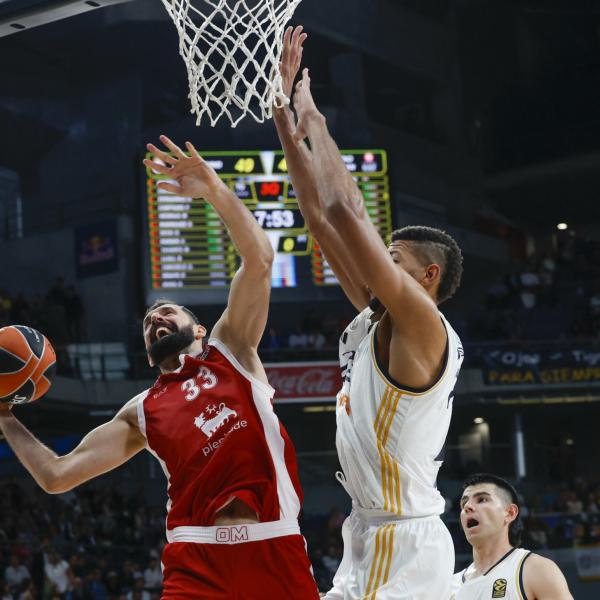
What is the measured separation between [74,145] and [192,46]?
17.2 meters

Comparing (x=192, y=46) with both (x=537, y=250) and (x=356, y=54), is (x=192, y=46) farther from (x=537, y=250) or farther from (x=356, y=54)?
(x=537, y=250)

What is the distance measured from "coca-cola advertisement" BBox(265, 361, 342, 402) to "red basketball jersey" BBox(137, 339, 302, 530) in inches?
476

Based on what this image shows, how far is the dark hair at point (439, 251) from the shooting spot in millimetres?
3043

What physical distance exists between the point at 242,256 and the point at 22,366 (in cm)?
82

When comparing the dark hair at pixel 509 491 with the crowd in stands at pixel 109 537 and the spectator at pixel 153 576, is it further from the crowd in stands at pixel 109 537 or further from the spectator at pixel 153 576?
the spectator at pixel 153 576

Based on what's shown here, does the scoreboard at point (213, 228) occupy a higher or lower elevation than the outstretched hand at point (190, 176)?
higher

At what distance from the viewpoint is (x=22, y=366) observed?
3.54 m

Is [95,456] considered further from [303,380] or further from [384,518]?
[303,380]

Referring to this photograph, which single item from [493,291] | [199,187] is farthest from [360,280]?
[493,291]

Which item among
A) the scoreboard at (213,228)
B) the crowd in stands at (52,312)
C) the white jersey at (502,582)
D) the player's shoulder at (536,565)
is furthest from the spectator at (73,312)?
the player's shoulder at (536,565)

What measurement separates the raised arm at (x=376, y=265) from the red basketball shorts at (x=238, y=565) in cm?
75

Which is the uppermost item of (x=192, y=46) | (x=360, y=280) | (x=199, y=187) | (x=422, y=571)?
(x=192, y=46)

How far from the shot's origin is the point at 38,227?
67.0 ft

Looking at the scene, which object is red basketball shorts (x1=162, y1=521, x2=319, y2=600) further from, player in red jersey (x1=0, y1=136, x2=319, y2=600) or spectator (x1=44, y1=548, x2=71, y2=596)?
spectator (x1=44, y1=548, x2=71, y2=596)
